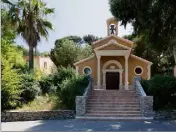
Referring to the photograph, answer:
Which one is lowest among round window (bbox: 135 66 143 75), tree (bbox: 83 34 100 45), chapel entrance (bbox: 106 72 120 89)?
chapel entrance (bbox: 106 72 120 89)

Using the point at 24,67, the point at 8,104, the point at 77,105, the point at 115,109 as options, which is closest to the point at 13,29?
the point at 24,67

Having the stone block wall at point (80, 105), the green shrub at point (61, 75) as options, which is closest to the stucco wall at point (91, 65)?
the green shrub at point (61, 75)

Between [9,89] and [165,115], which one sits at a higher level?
[9,89]

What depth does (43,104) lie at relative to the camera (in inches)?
811

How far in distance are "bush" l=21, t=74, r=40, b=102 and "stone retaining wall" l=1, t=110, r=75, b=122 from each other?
2.76m

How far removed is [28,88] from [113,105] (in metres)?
6.16

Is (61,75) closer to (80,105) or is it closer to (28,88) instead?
(28,88)

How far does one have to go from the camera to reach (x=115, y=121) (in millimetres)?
16906

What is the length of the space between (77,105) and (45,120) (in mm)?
2206

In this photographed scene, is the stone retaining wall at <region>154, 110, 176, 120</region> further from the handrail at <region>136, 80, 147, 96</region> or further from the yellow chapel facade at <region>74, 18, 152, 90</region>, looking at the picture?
the yellow chapel facade at <region>74, 18, 152, 90</region>

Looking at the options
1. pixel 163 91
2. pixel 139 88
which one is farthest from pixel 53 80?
pixel 163 91

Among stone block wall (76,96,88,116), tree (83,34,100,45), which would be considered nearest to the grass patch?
stone block wall (76,96,88,116)

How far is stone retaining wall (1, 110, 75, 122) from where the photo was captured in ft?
58.5

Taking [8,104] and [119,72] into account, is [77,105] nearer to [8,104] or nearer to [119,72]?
[8,104]
